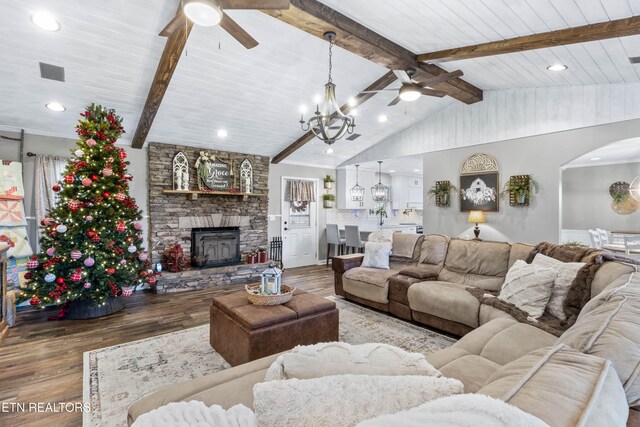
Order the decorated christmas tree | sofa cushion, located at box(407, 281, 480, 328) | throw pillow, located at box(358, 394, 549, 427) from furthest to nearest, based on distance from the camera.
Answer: the decorated christmas tree < sofa cushion, located at box(407, 281, 480, 328) < throw pillow, located at box(358, 394, 549, 427)

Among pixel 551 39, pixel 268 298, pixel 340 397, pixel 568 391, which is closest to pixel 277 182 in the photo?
pixel 268 298

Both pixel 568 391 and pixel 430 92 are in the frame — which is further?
pixel 430 92

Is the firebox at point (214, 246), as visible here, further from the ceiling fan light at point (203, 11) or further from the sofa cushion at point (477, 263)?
the ceiling fan light at point (203, 11)

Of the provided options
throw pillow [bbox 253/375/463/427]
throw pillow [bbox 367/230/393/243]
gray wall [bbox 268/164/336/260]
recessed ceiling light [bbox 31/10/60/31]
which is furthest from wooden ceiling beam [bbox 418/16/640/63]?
gray wall [bbox 268/164/336/260]

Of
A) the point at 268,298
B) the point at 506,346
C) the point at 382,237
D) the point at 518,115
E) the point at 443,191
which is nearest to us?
the point at 506,346

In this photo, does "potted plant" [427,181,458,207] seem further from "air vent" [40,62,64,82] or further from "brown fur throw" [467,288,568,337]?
"air vent" [40,62,64,82]

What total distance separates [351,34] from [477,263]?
116 inches

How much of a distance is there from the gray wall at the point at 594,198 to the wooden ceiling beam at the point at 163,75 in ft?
29.4

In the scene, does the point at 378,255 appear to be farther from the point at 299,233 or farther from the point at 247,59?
the point at 299,233

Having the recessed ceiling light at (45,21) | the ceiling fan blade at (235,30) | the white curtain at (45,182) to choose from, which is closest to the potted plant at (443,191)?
the ceiling fan blade at (235,30)

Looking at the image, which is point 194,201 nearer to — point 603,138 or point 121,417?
point 121,417

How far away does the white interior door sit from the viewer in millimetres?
7324

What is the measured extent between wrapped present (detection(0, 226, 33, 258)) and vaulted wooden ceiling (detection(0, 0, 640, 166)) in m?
1.46

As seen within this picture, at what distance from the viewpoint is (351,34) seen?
3.24 m
